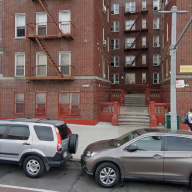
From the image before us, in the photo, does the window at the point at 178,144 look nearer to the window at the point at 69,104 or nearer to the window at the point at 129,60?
the window at the point at 69,104

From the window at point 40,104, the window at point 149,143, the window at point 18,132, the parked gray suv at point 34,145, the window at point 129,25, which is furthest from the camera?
the window at point 129,25

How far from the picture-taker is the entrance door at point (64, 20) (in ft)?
42.5

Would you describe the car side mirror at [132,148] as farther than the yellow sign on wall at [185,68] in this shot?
No

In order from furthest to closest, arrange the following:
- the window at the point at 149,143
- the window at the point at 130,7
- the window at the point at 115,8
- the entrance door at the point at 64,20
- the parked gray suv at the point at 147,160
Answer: the window at the point at 115,8, the window at the point at 130,7, the entrance door at the point at 64,20, the window at the point at 149,143, the parked gray suv at the point at 147,160

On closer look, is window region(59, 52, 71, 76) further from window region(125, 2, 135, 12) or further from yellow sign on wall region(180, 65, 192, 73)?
window region(125, 2, 135, 12)

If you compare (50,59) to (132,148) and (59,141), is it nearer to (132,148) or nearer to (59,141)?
(59,141)

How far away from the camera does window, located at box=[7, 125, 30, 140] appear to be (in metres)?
5.41

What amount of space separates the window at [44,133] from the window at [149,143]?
247cm

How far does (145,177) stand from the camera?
4586 mm

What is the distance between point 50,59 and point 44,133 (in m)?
8.44

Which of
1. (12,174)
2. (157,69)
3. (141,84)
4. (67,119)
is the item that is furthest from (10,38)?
(157,69)

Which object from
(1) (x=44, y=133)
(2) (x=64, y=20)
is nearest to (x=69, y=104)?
(2) (x=64, y=20)

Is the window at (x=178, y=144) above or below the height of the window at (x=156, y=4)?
below

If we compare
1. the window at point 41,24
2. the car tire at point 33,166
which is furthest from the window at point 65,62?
the car tire at point 33,166
